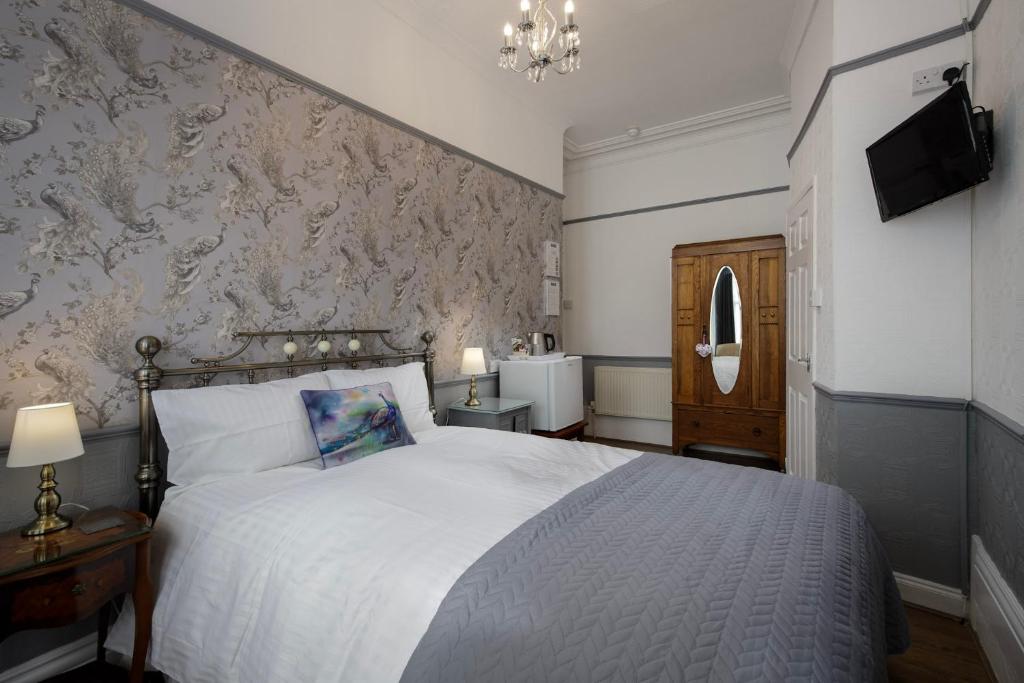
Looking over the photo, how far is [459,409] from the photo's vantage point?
10.9 feet

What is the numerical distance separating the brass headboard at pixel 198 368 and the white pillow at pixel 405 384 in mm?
196

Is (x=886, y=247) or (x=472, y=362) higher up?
(x=886, y=247)

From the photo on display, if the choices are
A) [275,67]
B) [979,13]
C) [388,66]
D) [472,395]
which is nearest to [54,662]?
[472,395]

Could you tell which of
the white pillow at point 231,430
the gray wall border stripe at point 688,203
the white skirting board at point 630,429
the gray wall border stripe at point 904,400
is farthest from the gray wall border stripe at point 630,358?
the white pillow at point 231,430

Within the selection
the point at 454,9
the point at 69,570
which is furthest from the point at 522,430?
the point at 454,9

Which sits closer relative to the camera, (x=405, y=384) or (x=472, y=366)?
(x=405, y=384)

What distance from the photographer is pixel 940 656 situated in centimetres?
187

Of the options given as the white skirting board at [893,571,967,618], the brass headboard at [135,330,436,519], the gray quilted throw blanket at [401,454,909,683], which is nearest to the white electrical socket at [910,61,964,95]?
the gray quilted throw blanket at [401,454,909,683]

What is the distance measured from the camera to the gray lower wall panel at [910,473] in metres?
2.13

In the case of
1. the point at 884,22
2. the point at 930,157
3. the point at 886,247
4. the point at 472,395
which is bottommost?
the point at 472,395

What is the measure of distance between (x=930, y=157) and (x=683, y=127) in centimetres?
315

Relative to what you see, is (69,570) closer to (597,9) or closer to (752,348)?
(597,9)

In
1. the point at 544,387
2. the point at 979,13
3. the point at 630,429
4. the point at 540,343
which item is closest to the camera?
the point at 979,13

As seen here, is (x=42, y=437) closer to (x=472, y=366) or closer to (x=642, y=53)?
(x=472, y=366)
